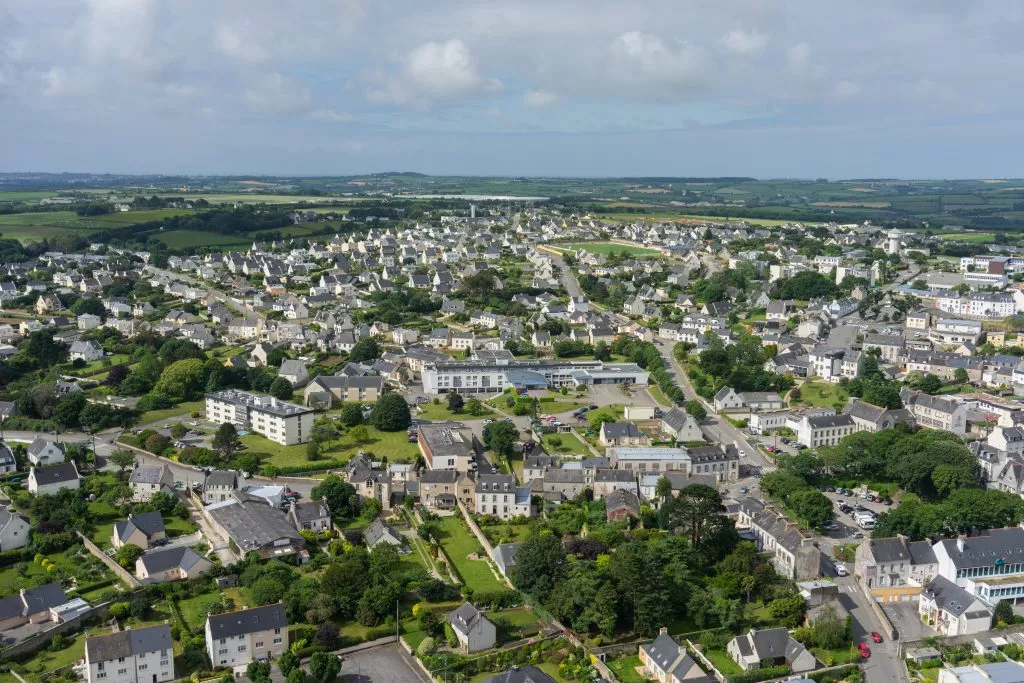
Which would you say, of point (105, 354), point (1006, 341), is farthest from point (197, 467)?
point (1006, 341)

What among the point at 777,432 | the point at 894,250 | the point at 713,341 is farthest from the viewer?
the point at 894,250

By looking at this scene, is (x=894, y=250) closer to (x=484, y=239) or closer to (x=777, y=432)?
(x=484, y=239)

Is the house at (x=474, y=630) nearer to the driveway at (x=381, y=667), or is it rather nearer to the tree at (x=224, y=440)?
the driveway at (x=381, y=667)

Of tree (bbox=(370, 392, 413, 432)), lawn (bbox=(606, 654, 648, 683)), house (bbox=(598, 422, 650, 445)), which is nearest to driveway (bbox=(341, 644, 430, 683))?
lawn (bbox=(606, 654, 648, 683))

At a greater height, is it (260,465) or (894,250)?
(894,250)

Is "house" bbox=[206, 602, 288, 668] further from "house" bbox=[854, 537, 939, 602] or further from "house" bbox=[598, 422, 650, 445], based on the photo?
"house" bbox=[598, 422, 650, 445]

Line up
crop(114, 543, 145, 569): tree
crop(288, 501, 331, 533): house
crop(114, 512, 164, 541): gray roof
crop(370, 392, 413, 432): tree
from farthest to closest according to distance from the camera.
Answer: crop(370, 392, 413, 432): tree → crop(288, 501, 331, 533): house → crop(114, 512, 164, 541): gray roof → crop(114, 543, 145, 569): tree
